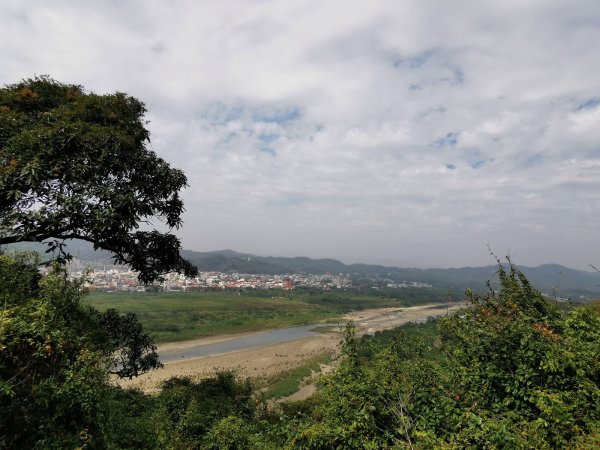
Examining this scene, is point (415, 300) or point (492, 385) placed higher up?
point (492, 385)

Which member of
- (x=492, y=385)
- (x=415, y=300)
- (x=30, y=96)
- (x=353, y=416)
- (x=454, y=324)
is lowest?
(x=415, y=300)

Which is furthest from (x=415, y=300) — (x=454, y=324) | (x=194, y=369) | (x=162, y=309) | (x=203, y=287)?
(x=454, y=324)

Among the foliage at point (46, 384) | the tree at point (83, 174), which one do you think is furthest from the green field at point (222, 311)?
the foliage at point (46, 384)

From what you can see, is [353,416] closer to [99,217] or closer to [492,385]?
[492,385]

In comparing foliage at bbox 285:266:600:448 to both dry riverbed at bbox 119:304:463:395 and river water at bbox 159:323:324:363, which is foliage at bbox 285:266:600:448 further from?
river water at bbox 159:323:324:363

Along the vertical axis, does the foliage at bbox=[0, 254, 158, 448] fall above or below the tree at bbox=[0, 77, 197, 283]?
below

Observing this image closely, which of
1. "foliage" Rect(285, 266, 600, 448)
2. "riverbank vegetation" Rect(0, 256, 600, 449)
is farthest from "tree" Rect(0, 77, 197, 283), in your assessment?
"foliage" Rect(285, 266, 600, 448)

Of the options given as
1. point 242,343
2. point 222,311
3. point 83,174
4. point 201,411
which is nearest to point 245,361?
point 242,343

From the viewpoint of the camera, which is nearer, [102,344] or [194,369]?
[102,344]
